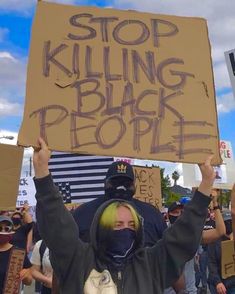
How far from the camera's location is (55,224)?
2.84 metres

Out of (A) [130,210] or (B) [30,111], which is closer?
(A) [130,210]

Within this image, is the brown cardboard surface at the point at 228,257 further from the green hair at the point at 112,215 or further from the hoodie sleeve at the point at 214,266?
the hoodie sleeve at the point at 214,266

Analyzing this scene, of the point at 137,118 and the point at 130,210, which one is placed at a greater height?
the point at 137,118

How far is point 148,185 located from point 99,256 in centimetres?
549

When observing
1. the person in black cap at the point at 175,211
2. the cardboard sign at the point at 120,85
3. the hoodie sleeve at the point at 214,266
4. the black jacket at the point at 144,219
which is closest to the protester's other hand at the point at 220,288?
the hoodie sleeve at the point at 214,266

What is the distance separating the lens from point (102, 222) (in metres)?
2.90

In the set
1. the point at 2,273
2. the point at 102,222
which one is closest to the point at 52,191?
the point at 102,222

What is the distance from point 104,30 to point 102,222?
1.29 metres

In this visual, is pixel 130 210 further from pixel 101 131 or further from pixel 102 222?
pixel 101 131

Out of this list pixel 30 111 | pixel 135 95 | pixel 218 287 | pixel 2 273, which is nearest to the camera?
pixel 30 111

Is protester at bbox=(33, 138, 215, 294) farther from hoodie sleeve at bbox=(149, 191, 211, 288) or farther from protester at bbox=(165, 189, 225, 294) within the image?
protester at bbox=(165, 189, 225, 294)

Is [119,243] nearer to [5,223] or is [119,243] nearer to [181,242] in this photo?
[181,242]

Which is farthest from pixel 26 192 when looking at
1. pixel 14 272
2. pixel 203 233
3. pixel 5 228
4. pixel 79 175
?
pixel 14 272

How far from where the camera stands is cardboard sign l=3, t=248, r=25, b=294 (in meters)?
5.17
